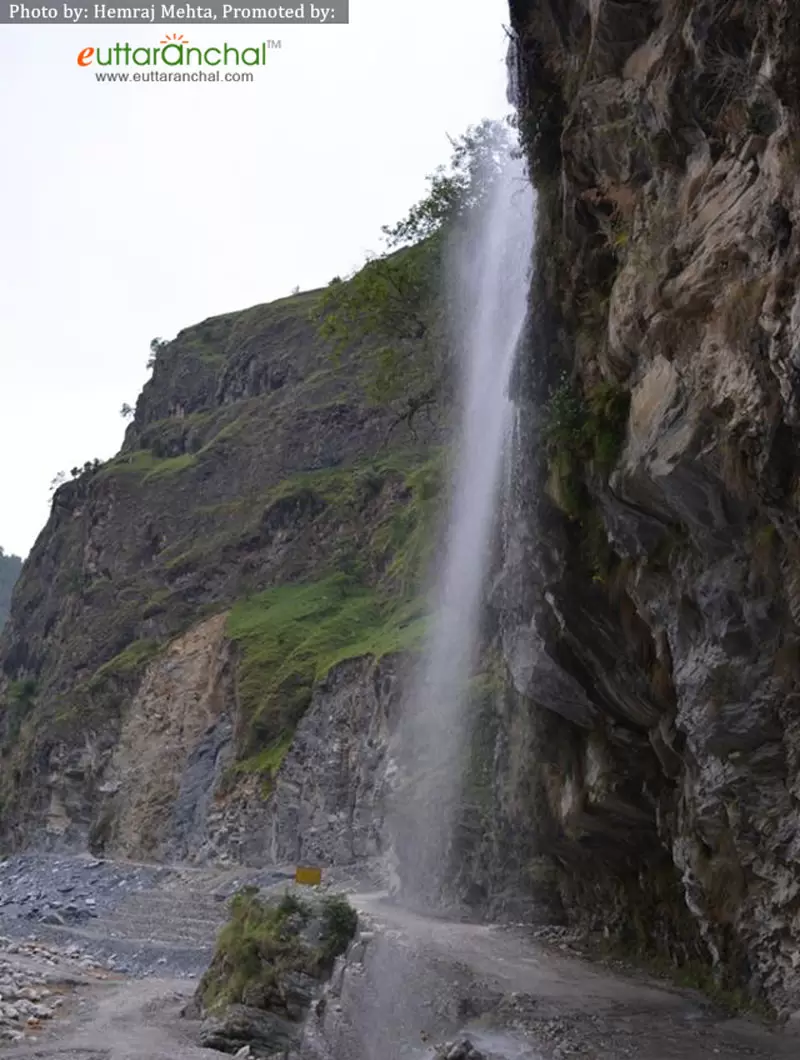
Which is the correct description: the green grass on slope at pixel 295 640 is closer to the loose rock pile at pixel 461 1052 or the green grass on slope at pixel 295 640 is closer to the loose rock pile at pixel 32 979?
the loose rock pile at pixel 32 979

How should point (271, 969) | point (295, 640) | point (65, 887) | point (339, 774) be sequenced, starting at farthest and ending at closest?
point (295, 640) → point (65, 887) → point (339, 774) → point (271, 969)

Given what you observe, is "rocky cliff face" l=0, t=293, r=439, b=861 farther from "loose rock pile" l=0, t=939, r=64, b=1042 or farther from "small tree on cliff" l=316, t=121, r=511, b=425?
"loose rock pile" l=0, t=939, r=64, b=1042

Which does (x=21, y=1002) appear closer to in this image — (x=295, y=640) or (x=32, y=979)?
(x=32, y=979)

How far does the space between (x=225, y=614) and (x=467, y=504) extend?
34886 millimetres

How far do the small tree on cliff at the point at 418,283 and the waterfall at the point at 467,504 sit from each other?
0.40m

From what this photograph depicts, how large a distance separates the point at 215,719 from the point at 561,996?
38607 millimetres

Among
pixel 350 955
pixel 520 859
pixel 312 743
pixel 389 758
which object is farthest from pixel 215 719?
pixel 350 955

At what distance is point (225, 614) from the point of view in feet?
197

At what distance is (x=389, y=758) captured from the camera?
35.1 metres

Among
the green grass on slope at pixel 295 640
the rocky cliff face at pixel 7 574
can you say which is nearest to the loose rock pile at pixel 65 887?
the green grass on slope at pixel 295 640

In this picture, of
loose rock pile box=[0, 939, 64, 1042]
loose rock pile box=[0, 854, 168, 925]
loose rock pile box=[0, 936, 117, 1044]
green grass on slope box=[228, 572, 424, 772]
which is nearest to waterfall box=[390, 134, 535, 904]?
green grass on slope box=[228, 572, 424, 772]

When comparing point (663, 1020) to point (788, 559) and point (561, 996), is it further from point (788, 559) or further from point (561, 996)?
point (788, 559)

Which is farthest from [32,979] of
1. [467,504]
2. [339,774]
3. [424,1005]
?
[339,774]

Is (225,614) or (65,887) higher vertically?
(225,614)
